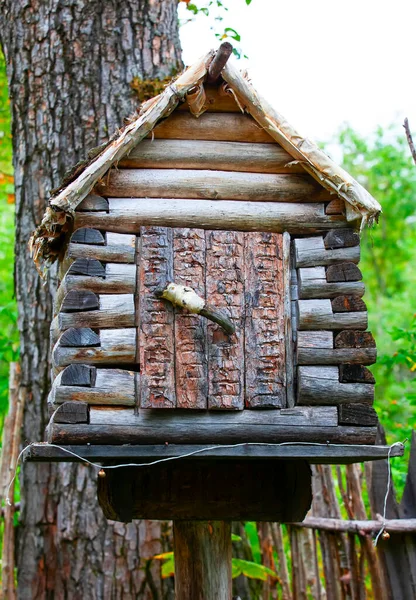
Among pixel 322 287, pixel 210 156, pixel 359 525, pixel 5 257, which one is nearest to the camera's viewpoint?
pixel 322 287

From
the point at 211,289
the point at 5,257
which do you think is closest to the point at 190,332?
the point at 211,289

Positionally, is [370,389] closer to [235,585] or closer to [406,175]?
[235,585]

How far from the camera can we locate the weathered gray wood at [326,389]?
3.30 meters

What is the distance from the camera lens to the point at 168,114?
347 centimetres

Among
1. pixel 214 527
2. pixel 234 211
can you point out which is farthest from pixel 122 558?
pixel 234 211

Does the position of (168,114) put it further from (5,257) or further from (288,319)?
(5,257)

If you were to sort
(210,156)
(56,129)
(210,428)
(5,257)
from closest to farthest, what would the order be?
1. (210,428)
2. (210,156)
3. (56,129)
4. (5,257)

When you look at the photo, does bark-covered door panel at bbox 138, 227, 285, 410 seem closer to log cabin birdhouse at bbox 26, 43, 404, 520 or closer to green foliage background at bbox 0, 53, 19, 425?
log cabin birdhouse at bbox 26, 43, 404, 520

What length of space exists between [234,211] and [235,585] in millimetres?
3133

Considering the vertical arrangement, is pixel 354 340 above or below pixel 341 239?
below

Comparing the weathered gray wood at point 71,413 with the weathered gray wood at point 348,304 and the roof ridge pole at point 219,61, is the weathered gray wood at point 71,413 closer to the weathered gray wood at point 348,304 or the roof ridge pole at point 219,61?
the weathered gray wood at point 348,304

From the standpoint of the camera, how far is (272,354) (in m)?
3.35

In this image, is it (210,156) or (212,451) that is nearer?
(212,451)

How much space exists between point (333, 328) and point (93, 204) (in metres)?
1.16
